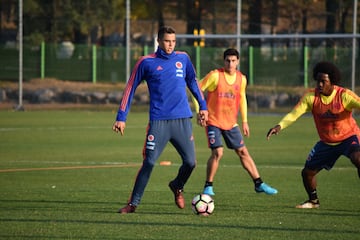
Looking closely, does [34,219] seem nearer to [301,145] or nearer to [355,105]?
[355,105]

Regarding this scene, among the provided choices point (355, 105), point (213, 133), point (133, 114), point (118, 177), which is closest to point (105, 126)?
point (133, 114)

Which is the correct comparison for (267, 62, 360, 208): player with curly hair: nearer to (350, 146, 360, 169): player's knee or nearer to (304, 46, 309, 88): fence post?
(350, 146, 360, 169): player's knee

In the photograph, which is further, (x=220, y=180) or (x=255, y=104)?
(x=255, y=104)

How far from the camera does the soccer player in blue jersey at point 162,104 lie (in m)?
11.6

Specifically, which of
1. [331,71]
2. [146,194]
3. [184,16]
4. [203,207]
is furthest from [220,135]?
[184,16]

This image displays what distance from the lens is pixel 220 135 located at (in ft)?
47.0

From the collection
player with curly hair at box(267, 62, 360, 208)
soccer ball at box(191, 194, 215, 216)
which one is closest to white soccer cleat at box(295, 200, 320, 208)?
player with curly hair at box(267, 62, 360, 208)

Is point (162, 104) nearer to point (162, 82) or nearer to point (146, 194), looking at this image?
point (162, 82)

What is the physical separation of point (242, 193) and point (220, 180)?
205 cm

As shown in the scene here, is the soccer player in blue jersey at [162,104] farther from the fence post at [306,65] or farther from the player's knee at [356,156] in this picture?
the fence post at [306,65]

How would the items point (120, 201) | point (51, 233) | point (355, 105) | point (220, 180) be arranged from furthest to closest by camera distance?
1. point (220, 180)
2. point (120, 201)
3. point (355, 105)
4. point (51, 233)

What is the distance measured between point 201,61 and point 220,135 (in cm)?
2310

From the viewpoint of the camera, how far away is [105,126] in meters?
29.9

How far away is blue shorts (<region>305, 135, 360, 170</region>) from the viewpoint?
12.0 metres
